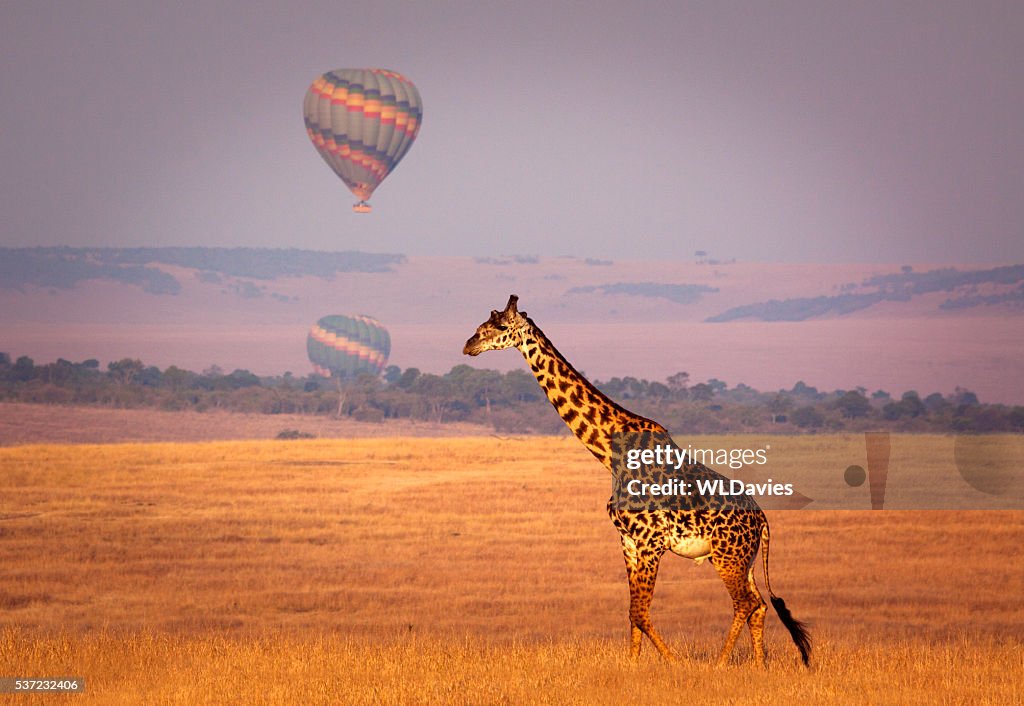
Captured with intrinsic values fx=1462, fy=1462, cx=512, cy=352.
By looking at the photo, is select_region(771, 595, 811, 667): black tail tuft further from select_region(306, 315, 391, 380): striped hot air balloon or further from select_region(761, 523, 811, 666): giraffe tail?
select_region(306, 315, 391, 380): striped hot air balloon

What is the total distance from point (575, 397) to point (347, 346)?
15136 centimetres

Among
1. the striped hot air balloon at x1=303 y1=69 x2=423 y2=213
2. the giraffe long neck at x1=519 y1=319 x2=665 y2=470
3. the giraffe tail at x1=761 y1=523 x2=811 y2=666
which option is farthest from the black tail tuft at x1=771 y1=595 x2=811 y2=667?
the striped hot air balloon at x1=303 y1=69 x2=423 y2=213

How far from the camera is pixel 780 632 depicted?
68.8 ft

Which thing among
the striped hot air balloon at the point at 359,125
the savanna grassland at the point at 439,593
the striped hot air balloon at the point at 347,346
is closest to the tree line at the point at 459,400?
the striped hot air balloon at the point at 347,346

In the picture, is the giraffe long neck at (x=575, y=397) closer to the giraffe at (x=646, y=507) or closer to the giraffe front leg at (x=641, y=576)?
the giraffe at (x=646, y=507)

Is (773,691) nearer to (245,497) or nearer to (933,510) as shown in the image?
(933,510)

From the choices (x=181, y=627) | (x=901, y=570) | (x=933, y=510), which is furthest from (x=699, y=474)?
(x=933, y=510)

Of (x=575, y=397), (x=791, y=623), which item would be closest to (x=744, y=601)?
(x=791, y=623)

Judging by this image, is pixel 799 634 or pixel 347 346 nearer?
pixel 799 634

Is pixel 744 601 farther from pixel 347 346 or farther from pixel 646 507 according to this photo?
pixel 347 346

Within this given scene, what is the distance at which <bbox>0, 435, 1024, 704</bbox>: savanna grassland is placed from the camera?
44.3 ft

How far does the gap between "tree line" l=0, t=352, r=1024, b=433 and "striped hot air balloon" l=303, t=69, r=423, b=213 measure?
40067 millimetres

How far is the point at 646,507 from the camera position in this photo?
41.1 feet

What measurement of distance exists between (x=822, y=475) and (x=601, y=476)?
26.2 ft
